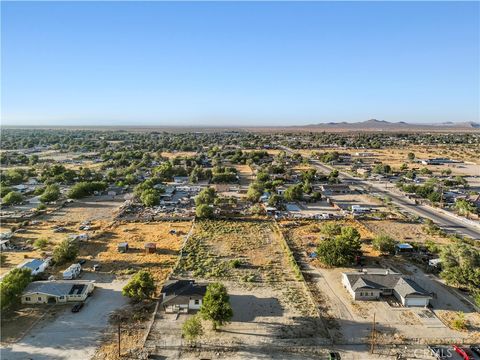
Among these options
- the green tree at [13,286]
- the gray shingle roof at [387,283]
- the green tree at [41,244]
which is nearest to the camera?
the green tree at [13,286]

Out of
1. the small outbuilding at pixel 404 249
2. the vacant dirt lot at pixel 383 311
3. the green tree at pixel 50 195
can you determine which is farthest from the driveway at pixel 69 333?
the green tree at pixel 50 195

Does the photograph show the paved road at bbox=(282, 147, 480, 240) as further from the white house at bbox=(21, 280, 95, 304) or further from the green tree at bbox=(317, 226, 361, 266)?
the white house at bbox=(21, 280, 95, 304)

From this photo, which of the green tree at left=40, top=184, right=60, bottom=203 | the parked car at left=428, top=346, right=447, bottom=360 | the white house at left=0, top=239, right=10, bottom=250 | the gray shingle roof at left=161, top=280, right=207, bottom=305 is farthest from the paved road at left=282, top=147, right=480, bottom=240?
the green tree at left=40, top=184, right=60, bottom=203

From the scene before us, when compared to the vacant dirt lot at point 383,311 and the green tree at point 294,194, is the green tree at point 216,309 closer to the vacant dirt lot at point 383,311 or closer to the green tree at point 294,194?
the vacant dirt lot at point 383,311

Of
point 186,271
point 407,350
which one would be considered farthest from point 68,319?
point 407,350

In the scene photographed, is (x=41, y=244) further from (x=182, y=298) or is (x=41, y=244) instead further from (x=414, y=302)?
(x=414, y=302)

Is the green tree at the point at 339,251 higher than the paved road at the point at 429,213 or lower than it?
higher

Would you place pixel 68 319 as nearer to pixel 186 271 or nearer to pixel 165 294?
pixel 165 294

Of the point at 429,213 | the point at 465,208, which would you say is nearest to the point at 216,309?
the point at 429,213
